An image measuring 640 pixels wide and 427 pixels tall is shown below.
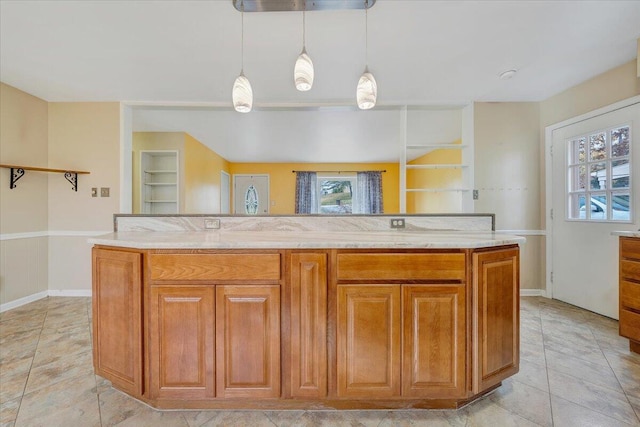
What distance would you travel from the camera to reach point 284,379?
1.31 meters

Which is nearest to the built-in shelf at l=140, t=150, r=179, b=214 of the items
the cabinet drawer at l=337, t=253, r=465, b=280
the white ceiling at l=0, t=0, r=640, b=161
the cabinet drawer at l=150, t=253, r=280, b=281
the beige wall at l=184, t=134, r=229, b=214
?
the beige wall at l=184, t=134, r=229, b=214

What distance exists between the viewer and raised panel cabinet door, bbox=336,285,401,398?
130cm

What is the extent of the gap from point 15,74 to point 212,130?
2.10m

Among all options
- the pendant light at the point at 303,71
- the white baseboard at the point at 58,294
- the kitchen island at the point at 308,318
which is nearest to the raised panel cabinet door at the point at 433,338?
the kitchen island at the point at 308,318

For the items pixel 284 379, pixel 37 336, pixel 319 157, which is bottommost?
pixel 37 336

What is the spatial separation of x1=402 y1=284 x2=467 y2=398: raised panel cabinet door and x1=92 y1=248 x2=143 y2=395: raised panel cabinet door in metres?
1.30

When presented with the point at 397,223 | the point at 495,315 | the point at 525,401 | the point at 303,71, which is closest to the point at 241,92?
the point at 303,71

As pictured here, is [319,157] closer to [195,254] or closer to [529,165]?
[529,165]

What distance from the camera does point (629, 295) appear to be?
6.16ft

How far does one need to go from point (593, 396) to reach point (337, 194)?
6.11m

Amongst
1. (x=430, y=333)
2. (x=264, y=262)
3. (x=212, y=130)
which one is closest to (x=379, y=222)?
(x=430, y=333)

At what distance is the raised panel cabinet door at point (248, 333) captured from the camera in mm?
1300

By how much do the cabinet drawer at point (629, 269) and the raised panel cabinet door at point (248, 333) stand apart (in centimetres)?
241

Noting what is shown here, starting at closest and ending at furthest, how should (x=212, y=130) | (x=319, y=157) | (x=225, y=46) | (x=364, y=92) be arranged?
(x=364, y=92), (x=225, y=46), (x=212, y=130), (x=319, y=157)
